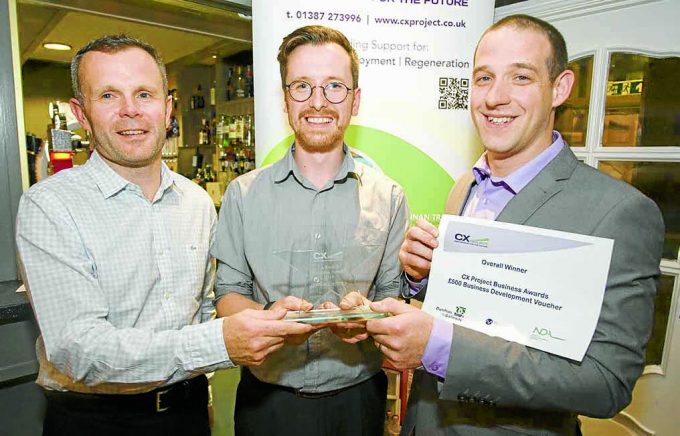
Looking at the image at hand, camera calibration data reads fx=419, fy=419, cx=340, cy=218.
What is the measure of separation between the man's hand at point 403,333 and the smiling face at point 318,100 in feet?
2.76

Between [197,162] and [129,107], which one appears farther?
[197,162]

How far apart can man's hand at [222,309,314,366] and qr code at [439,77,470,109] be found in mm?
1701

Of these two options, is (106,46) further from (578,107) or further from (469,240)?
(578,107)

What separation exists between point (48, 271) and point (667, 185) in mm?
2924

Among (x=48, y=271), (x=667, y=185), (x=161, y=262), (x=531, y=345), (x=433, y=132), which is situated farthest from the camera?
(x=433, y=132)

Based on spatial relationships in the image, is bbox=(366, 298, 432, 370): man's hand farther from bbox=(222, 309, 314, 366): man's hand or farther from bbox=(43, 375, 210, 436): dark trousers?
bbox=(43, 375, 210, 436): dark trousers

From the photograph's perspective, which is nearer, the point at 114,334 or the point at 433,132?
the point at 114,334

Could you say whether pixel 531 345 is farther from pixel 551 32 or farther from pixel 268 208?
pixel 268 208

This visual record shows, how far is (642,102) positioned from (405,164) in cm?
136

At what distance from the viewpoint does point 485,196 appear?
1470 millimetres

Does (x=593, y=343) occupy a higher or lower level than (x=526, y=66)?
lower

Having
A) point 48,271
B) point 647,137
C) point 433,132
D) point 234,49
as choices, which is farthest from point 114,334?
point 234,49

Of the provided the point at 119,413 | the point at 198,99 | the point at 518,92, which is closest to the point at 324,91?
the point at 518,92

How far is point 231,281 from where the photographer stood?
173cm
